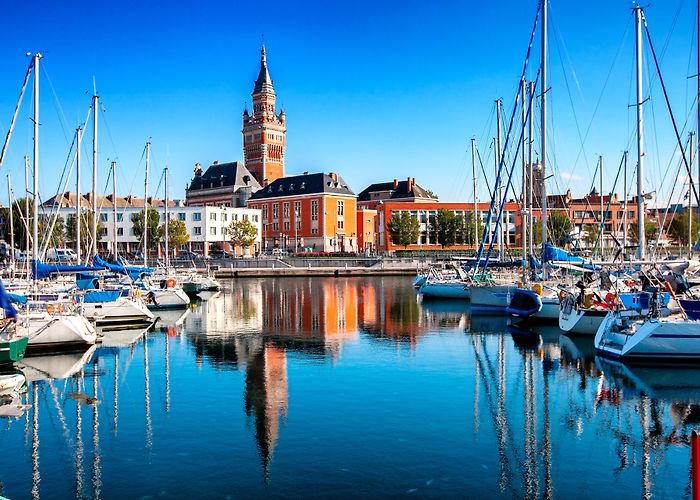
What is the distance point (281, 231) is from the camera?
120m

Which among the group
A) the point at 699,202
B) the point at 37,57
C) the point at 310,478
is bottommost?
the point at 310,478

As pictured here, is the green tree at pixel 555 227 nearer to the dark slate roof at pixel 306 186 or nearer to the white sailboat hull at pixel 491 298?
the dark slate roof at pixel 306 186

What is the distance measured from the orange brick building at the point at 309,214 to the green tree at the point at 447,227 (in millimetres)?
15830

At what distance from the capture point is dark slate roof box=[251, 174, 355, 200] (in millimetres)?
114500

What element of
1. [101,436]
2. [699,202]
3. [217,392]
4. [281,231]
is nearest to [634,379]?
[699,202]

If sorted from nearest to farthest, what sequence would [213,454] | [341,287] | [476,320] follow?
[213,454] < [476,320] < [341,287]

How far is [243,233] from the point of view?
352ft

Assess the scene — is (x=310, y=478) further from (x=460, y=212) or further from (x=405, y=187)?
(x=405, y=187)

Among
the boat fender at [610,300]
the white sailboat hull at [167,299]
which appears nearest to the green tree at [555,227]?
the white sailboat hull at [167,299]

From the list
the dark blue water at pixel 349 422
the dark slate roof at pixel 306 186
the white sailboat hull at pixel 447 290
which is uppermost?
the dark slate roof at pixel 306 186

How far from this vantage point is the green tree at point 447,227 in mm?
109750

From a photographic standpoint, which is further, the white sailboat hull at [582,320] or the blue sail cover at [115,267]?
the blue sail cover at [115,267]

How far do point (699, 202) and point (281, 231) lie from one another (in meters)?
96.6

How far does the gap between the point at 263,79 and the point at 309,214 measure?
168 feet
